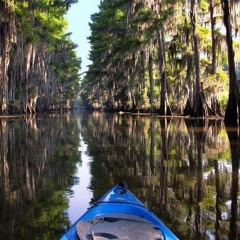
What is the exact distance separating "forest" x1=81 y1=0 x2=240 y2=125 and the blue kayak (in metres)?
14.5

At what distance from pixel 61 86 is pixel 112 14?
32056 millimetres

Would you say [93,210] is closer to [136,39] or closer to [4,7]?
[4,7]

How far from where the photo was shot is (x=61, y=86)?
7306cm

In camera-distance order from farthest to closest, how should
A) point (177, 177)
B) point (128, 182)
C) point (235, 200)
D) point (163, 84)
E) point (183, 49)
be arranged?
point (163, 84), point (183, 49), point (177, 177), point (128, 182), point (235, 200)

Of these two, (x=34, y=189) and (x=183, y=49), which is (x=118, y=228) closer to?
(x=34, y=189)

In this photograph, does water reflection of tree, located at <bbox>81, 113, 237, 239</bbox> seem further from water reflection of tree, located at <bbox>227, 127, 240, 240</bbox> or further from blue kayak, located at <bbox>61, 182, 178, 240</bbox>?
blue kayak, located at <bbox>61, 182, 178, 240</bbox>

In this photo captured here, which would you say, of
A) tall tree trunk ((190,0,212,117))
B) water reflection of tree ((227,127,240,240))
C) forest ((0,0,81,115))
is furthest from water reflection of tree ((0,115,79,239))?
forest ((0,0,81,115))

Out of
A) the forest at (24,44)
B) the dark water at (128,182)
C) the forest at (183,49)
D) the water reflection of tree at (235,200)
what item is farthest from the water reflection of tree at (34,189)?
the forest at (24,44)

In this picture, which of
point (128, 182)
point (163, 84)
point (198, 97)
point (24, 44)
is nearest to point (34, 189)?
point (128, 182)

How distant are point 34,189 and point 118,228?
2.99 metres

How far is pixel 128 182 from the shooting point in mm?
6742

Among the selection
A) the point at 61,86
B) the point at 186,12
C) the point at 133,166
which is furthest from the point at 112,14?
the point at 133,166

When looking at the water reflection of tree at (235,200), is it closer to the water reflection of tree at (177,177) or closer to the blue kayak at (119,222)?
the water reflection of tree at (177,177)

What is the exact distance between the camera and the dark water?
4.51 m
